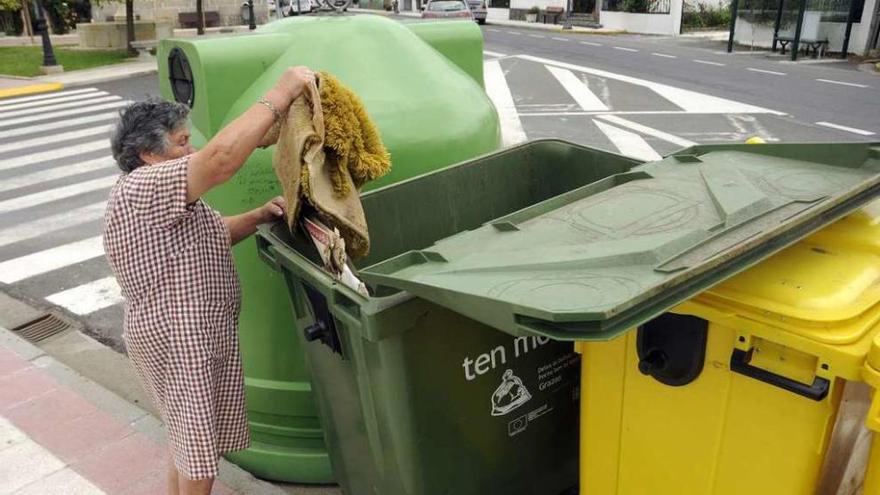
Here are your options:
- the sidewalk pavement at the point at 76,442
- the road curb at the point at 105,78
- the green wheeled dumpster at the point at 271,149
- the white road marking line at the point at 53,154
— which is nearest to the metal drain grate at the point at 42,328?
the sidewalk pavement at the point at 76,442

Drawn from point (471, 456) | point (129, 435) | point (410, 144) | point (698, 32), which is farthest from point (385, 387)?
point (698, 32)

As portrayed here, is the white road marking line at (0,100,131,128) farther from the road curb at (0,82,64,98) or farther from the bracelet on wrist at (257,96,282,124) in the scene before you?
the bracelet on wrist at (257,96,282,124)

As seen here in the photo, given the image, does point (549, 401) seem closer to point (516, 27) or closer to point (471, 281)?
point (471, 281)

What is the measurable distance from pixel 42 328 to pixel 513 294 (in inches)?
173

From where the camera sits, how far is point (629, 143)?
8938 millimetres

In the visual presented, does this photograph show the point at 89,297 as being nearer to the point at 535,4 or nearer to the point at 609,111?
the point at 609,111

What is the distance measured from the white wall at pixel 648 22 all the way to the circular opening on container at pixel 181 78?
26.5 metres

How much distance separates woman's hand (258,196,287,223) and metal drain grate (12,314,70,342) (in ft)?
10.1

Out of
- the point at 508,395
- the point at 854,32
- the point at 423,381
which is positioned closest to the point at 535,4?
the point at 854,32

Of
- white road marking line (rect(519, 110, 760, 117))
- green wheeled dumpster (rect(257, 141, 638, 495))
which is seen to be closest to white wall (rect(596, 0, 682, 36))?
white road marking line (rect(519, 110, 760, 117))

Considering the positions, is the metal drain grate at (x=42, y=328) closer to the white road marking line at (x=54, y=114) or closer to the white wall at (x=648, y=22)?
the white road marking line at (x=54, y=114)

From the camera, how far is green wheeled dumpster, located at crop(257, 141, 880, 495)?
152 centimetres

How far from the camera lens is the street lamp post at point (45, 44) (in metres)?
17.0

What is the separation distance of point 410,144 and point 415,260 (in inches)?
38.8
